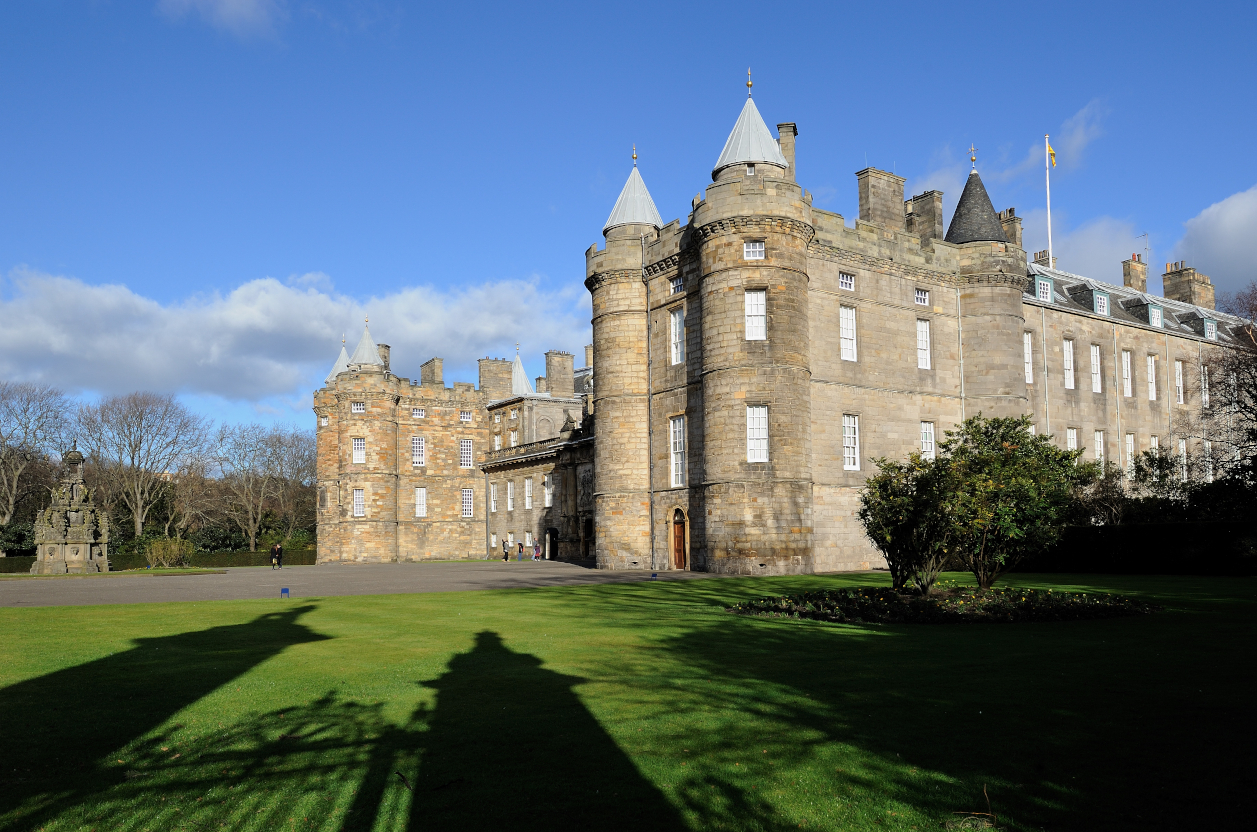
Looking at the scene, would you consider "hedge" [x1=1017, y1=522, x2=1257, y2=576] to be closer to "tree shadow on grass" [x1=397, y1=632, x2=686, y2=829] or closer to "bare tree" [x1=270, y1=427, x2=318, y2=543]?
"tree shadow on grass" [x1=397, y1=632, x2=686, y2=829]

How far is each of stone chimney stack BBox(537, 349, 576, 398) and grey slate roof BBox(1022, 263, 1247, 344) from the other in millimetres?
30139

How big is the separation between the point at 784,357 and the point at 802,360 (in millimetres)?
850

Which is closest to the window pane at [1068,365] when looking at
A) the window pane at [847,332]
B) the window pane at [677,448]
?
the window pane at [847,332]

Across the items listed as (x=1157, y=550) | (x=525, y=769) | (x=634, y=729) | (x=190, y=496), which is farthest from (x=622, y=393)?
(x=190, y=496)

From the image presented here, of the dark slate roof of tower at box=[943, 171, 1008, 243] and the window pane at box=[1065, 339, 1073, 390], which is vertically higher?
the dark slate roof of tower at box=[943, 171, 1008, 243]

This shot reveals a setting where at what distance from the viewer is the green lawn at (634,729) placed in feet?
18.9

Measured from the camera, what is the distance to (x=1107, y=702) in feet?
26.9

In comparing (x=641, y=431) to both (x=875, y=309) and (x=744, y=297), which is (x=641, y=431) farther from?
(x=875, y=309)

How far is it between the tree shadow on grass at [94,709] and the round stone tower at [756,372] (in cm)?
1991

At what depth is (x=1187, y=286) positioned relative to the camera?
58906mm

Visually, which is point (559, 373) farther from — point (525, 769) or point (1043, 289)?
point (525, 769)

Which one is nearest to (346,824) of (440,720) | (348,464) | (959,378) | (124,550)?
(440,720)

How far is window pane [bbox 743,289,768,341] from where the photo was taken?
32688 millimetres

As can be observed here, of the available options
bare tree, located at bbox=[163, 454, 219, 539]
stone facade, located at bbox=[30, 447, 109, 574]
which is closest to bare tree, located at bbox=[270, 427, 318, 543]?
bare tree, located at bbox=[163, 454, 219, 539]
